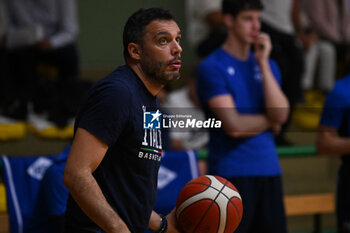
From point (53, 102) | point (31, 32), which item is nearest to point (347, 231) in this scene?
point (53, 102)

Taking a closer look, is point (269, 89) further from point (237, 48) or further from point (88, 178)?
point (88, 178)

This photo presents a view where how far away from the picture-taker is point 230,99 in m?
3.05

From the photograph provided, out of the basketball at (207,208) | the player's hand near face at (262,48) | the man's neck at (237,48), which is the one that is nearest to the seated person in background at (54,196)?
the basketball at (207,208)

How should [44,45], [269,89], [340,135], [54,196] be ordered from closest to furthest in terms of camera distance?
[54,196] < [269,89] < [340,135] < [44,45]

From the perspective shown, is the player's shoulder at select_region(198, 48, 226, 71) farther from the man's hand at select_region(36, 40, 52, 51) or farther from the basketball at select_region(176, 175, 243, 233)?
the man's hand at select_region(36, 40, 52, 51)

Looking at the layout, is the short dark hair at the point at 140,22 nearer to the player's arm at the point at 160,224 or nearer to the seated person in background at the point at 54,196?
the player's arm at the point at 160,224

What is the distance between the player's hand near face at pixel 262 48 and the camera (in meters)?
3.17

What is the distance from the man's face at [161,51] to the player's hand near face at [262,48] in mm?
1507

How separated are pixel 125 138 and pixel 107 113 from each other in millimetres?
127

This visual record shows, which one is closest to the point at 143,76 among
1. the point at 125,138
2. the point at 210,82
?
the point at 125,138

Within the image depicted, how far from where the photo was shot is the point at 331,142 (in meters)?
3.15

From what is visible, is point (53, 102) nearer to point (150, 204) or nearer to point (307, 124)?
point (307, 124)

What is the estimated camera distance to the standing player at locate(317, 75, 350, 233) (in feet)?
10.2

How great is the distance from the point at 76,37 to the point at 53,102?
2.70 feet
